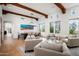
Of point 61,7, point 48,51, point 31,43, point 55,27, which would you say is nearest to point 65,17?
point 61,7

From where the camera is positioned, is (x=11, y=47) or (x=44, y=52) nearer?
(x=44, y=52)

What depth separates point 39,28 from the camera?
3193mm

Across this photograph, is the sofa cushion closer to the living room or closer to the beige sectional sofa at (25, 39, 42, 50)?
the living room

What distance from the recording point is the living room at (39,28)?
2979 mm

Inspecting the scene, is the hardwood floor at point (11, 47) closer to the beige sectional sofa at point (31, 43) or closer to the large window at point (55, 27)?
the beige sectional sofa at point (31, 43)

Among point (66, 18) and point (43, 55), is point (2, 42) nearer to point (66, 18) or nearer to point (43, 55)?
point (43, 55)

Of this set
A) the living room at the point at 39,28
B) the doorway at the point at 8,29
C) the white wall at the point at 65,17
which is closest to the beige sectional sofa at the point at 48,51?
the living room at the point at 39,28

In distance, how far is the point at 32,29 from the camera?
3201 millimetres

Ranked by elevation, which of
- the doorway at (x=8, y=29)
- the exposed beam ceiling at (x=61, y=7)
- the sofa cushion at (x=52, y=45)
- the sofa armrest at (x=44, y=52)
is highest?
the exposed beam ceiling at (x=61, y=7)

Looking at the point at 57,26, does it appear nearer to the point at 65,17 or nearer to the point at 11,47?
the point at 65,17

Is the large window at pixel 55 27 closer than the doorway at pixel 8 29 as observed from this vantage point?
No

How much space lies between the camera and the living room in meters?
2.98

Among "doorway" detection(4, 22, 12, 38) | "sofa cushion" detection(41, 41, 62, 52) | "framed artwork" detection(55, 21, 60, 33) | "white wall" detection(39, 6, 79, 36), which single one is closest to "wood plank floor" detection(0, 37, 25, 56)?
"doorway" detection(4, 22, 12, 38)

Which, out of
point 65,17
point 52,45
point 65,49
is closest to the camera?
point 65,49
